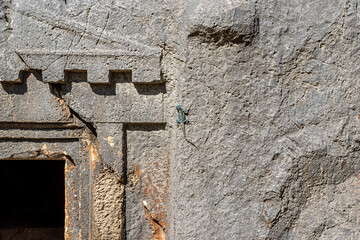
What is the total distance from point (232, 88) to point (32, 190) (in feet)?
6.56

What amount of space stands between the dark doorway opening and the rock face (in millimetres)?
1351

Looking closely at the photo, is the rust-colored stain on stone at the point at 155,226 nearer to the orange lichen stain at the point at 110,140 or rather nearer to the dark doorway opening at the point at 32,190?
the orange lichen stain at the point at 110,140

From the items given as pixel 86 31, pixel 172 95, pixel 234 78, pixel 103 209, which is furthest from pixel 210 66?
pixel 103 209

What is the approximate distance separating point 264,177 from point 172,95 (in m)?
0.50

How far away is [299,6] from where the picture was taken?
1406 mm

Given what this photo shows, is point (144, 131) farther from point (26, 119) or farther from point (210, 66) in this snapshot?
point (26, 119)

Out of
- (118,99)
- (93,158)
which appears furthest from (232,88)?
(93,158)

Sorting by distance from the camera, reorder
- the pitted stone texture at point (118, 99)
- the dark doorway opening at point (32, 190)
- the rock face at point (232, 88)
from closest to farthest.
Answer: the rock face at point (232, 88) < the pitted stone texture at point (118, 99) < the dark doorway opening at point (32, 190)

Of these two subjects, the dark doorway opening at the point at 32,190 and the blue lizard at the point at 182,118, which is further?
the dark doorway opening at the point at 32,190

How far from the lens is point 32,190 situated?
279cm

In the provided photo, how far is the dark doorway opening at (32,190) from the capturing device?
2.59 m

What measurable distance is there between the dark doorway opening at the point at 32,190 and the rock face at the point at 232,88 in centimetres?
135

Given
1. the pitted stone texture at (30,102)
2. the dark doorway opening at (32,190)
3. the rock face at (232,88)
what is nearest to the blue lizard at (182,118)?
the rock face at (232,88)

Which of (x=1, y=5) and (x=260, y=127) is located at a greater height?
(x=1, y=5)
